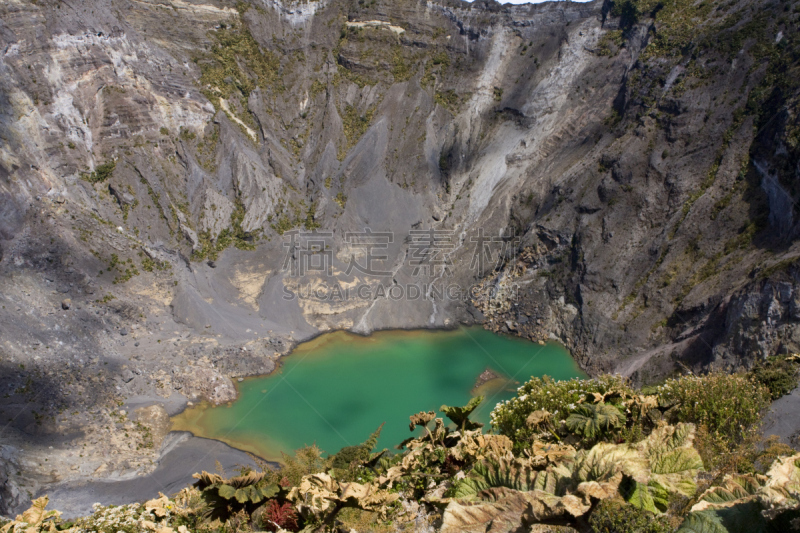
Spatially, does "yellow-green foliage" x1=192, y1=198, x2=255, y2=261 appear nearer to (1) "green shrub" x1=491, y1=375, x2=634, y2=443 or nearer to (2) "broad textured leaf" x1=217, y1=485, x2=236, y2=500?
(1) "green shrub" x1=491, y1=375, x2=634, y2=443

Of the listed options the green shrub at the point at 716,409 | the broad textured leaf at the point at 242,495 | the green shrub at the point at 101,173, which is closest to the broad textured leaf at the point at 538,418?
→ the green shrub at the point at 716,409

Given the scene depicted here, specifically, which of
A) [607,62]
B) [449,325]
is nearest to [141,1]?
[449,325]

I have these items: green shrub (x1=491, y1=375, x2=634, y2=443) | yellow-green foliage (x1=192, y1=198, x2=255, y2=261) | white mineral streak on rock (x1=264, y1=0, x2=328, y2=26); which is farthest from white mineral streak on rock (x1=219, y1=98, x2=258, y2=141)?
green shrub (x1=491, y1=375, x2=634, y2=443)

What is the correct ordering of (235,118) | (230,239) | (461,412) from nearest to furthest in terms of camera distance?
(461,412)
(230,239)
(235,118)

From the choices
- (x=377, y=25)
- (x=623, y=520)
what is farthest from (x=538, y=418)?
(x=377, y=25)

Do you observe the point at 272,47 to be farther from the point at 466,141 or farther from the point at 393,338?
the point at 393,338

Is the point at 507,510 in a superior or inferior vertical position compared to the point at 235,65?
inferior

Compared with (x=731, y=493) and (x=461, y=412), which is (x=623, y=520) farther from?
(x=461, y=412)
